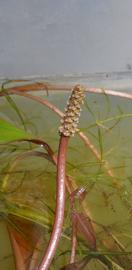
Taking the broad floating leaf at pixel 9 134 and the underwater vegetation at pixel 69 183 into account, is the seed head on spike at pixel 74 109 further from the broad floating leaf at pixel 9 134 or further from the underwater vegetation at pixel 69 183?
the broad floating leaf at pixel 9 134

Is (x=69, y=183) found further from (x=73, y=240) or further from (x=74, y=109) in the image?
(x=74, y=109)

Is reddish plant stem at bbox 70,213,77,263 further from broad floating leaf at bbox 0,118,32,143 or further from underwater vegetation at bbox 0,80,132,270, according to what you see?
broad floating leaf at bbox 0,118,32,143

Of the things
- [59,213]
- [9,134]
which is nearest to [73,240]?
[59,213]

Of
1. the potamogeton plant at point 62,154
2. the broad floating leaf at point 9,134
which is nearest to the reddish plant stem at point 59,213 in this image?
the potamogeton plant at point 62,154

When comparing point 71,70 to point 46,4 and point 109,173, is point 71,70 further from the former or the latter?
point 109,173

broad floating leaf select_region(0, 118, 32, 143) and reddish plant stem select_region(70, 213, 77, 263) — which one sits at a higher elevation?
broad floating leaf select_region(0, 118, 32, 143)

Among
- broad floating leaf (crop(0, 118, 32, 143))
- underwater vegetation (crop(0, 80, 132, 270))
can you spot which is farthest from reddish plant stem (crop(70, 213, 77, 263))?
broad floating leaf (crop(0, 118, 32, 143))

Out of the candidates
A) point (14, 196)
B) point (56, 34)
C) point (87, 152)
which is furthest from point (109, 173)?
point (56, 34)
